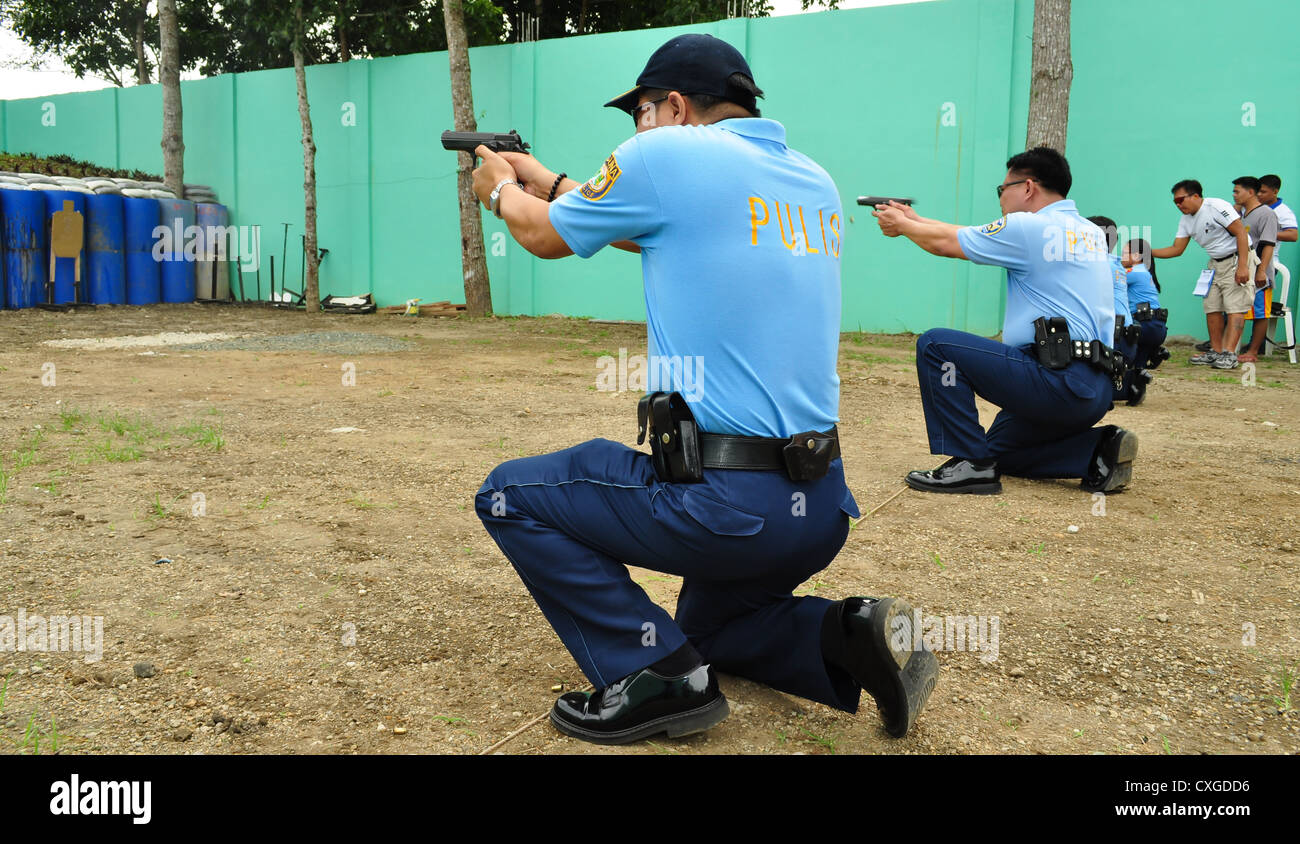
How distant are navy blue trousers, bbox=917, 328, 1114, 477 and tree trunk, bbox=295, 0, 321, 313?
39.3 feet

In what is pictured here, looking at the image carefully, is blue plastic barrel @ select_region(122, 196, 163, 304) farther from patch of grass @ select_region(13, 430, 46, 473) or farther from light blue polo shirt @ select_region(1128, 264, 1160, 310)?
light blue polo shirt @ select_region(1128, 264, 1160, 310)

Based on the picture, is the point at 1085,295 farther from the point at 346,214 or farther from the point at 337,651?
the point at 346,214

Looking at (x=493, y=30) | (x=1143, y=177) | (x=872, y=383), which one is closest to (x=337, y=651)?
(x=872, y=383)

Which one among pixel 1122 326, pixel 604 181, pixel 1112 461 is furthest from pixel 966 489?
pixel 604 181

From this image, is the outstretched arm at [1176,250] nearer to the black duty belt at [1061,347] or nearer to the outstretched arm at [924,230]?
the black duty belt at [1061,347]

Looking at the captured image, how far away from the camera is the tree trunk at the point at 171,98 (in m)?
16.1

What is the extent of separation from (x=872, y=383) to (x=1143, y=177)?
17.2 ft

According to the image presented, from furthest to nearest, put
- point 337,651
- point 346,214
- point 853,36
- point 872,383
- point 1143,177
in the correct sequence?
point 346,214 < point 853,36 < point 1143,177 < point 872,383 < point 337,651

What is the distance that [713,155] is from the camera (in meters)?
2.12

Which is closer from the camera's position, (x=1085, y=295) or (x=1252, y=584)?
(x=1252, y=584)

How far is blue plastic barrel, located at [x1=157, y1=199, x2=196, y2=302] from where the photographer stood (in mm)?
15672

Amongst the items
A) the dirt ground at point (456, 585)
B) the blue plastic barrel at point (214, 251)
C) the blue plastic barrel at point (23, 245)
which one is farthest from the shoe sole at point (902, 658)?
the blue plastic barrel at point (214, 251)

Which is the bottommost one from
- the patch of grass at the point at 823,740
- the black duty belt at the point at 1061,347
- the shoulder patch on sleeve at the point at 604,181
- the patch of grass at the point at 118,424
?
the patch of grass at the point at 823,740

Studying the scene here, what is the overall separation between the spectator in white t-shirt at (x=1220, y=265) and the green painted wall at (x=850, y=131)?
1031 mm
